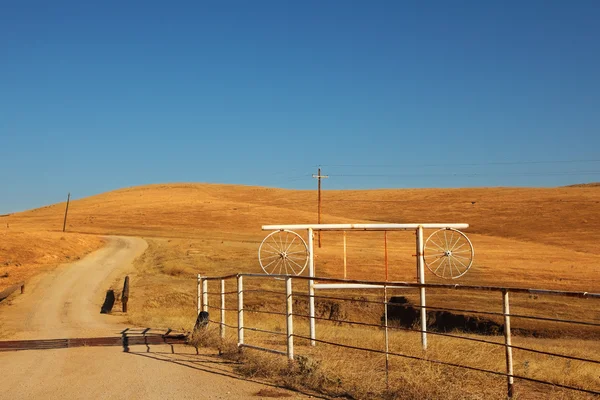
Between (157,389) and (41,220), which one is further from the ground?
(41,220)

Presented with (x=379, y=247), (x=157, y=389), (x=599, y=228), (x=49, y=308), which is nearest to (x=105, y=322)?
(x=49, y=308)

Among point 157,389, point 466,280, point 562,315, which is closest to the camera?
point 157,389

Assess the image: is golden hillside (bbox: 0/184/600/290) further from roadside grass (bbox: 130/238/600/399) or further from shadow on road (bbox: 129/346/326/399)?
shadow on road (bbox: 129/346/326/399)

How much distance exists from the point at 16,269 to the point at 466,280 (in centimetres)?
2251

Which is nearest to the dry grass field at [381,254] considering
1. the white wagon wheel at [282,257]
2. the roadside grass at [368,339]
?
the roadside grass at [368,339]

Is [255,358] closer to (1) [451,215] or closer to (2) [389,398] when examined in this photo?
(2) [389,398]

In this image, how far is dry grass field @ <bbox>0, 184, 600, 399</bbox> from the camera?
982 cm

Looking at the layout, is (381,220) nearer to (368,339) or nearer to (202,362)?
(368,339)

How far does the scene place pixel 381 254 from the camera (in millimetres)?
38250

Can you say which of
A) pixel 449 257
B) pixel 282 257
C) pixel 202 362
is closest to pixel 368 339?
pixel 282 257

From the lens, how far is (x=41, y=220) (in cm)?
8150

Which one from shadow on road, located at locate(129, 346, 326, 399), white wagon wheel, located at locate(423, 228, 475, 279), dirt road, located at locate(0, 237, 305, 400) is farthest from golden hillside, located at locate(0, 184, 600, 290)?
shadow on road, located at locate(129, 346, 326, 399)

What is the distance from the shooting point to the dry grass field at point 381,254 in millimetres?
9820

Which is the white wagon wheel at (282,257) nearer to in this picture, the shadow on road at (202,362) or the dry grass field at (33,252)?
the shadow on road at (202,362)
